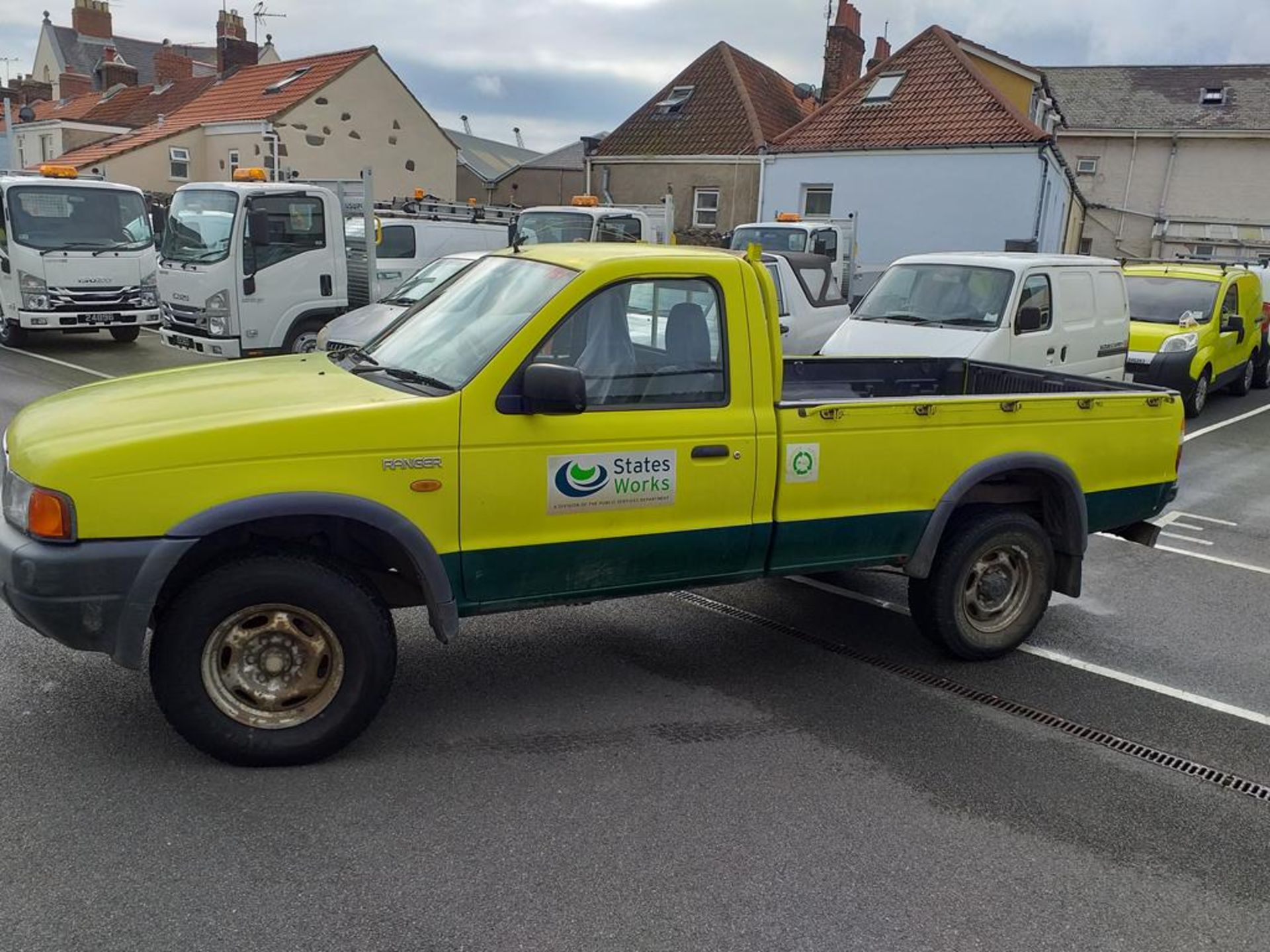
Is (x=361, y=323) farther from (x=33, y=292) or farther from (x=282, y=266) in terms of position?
(x=33, y=292)

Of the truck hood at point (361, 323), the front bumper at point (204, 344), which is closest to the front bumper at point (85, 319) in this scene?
the front bumper at point (204, 344)

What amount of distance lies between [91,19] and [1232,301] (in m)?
59.1

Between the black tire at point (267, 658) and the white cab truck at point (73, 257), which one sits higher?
the white cab truck at point (73, 257)

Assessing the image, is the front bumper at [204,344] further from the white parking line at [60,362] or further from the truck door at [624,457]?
the truck door at [624,457]

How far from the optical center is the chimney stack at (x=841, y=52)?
29109 mm

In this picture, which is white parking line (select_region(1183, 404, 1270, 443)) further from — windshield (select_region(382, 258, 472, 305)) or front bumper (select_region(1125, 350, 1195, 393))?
windshield (select_region(382, 258, 472, 305))

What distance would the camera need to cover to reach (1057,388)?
6176 millimetres

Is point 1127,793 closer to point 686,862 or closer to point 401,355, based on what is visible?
point 686,862

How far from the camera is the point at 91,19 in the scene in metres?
54.9

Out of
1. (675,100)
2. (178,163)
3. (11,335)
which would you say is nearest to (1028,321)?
(11,335)

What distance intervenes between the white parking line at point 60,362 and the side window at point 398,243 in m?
4.12

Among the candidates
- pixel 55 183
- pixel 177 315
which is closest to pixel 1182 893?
pixel 177 315

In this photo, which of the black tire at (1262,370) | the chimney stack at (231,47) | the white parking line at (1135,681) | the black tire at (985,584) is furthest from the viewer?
the chimney stack at (231,47)

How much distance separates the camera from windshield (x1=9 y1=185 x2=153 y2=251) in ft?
46.3
